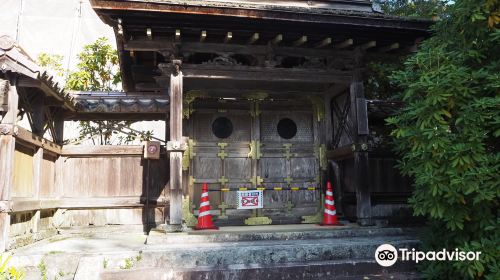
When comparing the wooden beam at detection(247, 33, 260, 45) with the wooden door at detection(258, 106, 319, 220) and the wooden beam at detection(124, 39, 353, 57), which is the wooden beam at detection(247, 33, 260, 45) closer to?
the wooden beam at detection(124, 39, 353, 57)

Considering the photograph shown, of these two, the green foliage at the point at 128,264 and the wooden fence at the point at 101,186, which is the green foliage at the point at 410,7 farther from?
the green foliage at the point at 128,264

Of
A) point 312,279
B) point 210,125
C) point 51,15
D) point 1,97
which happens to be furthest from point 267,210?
point 51,15

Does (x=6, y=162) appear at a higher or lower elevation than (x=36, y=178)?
higher

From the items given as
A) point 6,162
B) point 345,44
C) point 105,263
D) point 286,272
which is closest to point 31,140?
point 6,162

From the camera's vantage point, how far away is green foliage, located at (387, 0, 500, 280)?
486 centimetres

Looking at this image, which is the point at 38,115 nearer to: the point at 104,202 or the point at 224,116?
the point at 104,202

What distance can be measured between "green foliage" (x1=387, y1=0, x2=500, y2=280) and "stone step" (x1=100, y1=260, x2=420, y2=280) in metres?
0.65

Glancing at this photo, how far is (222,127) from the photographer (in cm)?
977

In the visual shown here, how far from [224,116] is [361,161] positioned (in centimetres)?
356

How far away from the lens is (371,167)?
9672 mm

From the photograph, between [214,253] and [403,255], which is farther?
[403,255]

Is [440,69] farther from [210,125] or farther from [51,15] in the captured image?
[51,15]

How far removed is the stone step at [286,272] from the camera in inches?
223

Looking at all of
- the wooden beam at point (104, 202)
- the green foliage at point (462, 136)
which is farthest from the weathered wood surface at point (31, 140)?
the green foliage at point (462, 136)
